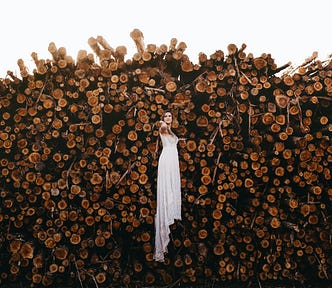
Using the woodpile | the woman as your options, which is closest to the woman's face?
the woman

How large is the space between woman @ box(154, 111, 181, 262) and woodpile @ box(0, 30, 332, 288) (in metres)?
0.16

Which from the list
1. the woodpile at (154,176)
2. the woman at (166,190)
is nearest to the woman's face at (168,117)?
the woman at (166,190)

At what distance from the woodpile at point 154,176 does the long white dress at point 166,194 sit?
18cm

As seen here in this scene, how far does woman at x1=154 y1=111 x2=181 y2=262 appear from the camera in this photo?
13.2ft

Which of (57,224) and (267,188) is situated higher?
(267,188)

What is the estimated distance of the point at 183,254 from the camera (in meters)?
4.36

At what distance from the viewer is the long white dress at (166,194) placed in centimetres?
403

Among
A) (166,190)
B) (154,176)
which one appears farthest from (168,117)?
(166,190)

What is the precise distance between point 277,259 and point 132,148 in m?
2.10

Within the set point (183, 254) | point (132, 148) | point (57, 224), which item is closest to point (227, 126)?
point (132, 148)

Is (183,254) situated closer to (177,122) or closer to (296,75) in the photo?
(177,122)

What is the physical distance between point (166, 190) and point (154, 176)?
12.9 inches

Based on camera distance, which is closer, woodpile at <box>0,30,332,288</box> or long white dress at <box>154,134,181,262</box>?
long white dress at <box>154,134,181,262</box>

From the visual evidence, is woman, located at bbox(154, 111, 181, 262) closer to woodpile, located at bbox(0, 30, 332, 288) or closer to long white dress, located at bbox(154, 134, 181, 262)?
long white dress, located at bbox(154, 134, 181, 262)
